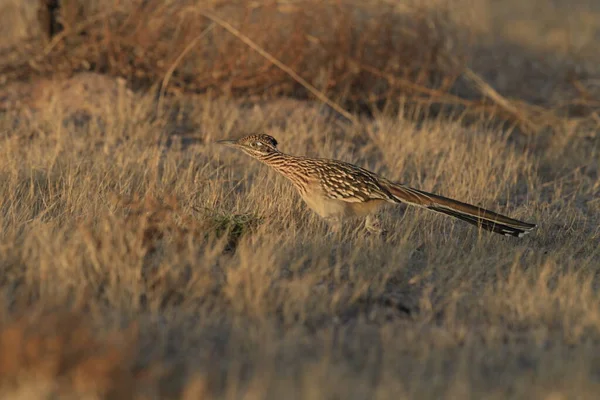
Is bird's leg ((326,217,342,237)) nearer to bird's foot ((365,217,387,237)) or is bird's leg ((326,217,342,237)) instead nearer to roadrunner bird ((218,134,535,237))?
roadrunner bird ((218,134,535,237))

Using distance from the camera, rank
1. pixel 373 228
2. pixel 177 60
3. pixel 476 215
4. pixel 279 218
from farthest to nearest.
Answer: pixel 177 60, pixel 279 218, pixel 373 228, pixel 476 215

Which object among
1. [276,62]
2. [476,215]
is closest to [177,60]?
[276,62]

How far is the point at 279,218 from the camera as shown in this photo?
6367mm

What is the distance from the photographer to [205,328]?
426 cm

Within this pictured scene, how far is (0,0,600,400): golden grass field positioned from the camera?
12.4 ft

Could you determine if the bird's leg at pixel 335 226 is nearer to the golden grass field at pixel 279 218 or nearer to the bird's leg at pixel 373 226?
the golden grass field at pixel 279 218

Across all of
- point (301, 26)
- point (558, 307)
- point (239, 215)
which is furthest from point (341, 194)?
point (301, 26)

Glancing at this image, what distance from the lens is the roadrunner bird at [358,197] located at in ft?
19.3

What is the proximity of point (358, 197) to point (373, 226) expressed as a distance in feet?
1.13

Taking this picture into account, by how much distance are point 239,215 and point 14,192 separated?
1797 mm

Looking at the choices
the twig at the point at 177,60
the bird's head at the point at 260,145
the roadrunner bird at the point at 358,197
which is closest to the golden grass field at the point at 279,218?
the twig at the point at 177,60

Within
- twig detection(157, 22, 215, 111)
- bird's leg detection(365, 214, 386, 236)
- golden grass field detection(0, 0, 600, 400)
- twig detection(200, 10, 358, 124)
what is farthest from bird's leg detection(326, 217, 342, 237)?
twig detection(157, 22, 215, 111)

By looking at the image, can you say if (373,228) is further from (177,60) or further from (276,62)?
(177,60)

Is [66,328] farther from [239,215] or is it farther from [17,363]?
[239,215]
